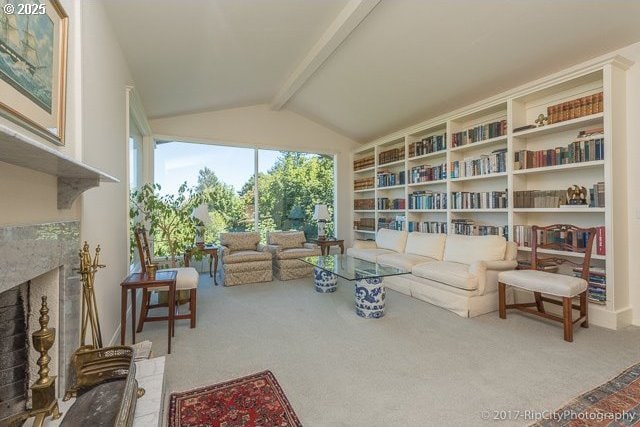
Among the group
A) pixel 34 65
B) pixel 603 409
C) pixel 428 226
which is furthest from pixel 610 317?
pixel 34 65

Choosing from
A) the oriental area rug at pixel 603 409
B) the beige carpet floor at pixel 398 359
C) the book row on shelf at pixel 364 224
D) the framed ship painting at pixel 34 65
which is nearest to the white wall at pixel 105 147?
the framed ship painting at pixel 34 65

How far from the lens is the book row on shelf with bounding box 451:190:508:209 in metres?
3.58

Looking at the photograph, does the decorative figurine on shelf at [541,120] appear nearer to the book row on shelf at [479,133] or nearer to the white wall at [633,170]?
the book row on shelf at [479,133]

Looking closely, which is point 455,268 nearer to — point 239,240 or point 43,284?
point 239,240

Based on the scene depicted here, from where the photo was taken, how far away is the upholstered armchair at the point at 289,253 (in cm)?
438

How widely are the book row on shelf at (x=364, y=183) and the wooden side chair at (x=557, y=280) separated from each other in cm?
300

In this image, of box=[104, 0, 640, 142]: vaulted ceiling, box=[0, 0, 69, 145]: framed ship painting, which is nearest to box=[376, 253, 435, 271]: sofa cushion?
box=[104, 0, 640, 142]: vaulted ceiling

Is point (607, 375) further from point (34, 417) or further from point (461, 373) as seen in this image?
point (34, 417)

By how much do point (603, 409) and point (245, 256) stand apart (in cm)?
370

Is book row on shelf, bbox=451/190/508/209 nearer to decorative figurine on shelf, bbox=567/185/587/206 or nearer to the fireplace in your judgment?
decorative figurine on shelf, bbox=567/185/587/206

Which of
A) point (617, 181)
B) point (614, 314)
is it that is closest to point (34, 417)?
point (614, 314)

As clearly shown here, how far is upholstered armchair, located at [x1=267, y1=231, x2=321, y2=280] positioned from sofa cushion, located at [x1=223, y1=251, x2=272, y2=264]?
0.64 feet

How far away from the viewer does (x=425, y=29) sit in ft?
9.25

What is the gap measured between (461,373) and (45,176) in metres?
2.47
